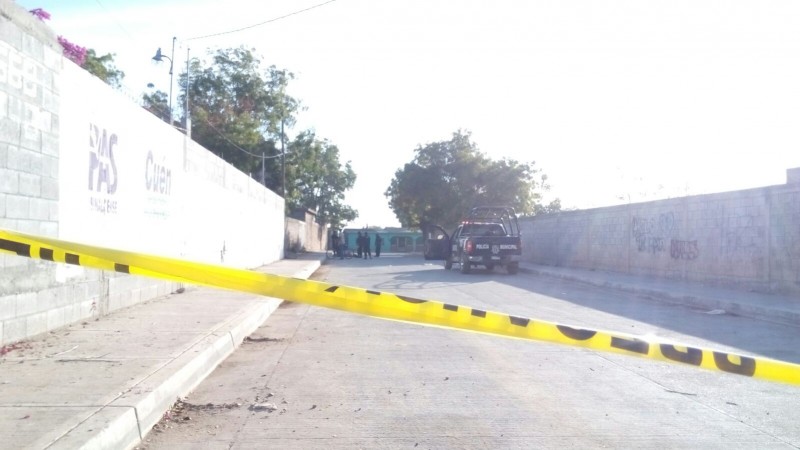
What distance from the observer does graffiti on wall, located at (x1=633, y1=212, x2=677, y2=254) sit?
2244cm

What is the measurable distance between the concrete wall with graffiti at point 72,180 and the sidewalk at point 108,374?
438mm

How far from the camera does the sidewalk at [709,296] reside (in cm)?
1391

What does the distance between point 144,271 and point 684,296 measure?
14977 millimetres

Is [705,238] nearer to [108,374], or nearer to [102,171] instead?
[102,171]

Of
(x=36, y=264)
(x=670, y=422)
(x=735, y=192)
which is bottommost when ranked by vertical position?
(x=670, y=422)

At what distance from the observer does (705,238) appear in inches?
795

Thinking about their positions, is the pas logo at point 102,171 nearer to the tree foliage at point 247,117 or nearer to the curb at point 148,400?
the curb at point 148,400

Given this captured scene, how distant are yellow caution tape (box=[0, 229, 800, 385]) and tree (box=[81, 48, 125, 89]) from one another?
23.1m

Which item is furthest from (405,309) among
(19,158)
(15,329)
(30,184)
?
(30,184)

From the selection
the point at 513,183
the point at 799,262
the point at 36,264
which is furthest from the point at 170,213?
the point at 513,183

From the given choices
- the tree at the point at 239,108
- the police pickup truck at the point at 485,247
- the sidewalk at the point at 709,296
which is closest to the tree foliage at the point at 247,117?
the tree at the point at 239,108

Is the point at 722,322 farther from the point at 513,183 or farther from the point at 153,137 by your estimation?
the point at 513,183

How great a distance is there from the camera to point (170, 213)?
14.8 m

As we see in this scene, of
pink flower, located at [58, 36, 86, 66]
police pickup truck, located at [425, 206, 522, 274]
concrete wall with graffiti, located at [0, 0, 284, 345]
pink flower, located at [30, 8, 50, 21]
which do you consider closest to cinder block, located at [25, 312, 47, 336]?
concrete wall with graffiti, located at [0, 0, 284, 345]
